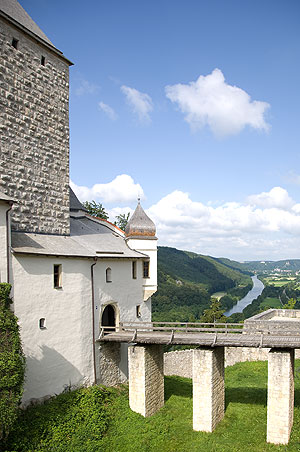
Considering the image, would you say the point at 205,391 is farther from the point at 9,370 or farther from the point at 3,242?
the point at 3,242

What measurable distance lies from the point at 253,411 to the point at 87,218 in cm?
1442

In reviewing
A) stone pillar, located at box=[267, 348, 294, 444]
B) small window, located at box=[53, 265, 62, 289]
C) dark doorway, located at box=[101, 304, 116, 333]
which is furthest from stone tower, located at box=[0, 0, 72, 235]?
stone pillar, located at box=[267, 348, 294, 444]

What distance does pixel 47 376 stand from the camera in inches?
627

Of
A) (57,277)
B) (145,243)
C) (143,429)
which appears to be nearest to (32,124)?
(57,277)

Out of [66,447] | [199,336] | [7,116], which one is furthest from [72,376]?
[7,116]

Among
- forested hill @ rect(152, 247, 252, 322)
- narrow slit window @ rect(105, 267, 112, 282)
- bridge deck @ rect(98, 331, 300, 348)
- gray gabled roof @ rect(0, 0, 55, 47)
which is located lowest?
forested hill @ rect(152, 247, 252, 322)

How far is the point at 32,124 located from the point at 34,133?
420 mm

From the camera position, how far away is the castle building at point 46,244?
1547 cm

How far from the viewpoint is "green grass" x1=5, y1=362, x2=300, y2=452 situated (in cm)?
1395

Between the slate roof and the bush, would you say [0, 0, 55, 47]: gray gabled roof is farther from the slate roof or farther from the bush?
the bush

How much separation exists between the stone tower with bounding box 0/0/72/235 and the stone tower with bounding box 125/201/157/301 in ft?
16.7

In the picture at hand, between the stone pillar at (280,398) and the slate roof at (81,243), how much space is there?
9459 mm

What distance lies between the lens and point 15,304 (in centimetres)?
1484

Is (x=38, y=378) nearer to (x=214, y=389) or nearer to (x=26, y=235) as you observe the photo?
(x=26, y=235)
